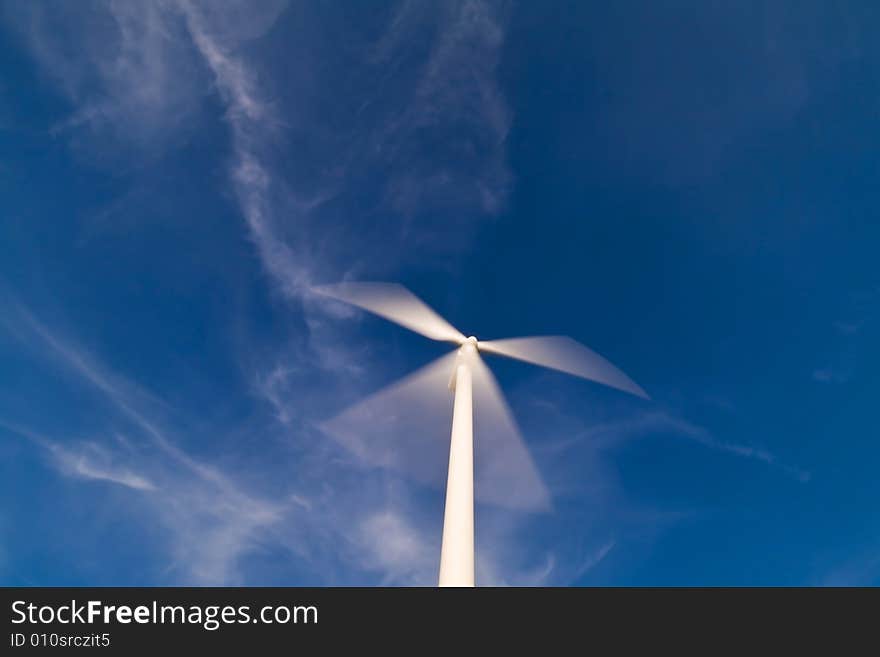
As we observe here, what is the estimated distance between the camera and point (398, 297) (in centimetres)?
3272
